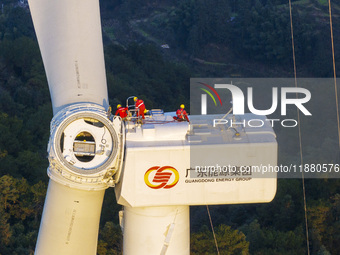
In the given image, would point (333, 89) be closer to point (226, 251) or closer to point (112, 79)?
point (112, 79)

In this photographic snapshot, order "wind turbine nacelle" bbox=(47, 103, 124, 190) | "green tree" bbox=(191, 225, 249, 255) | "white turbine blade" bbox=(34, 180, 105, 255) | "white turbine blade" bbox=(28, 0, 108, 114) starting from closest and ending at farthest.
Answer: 1. "wind turbine nacelle" bbox=(47, 103, 124, 190)
2. "white turbine blade" bbox=(34, 180, 105, 255)
3. "white turbine blade" bbox=(28, 0, 108, 114)
4. "green tree" bbox=(191, 225, 249, 255)

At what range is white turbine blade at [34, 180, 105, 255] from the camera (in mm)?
24625

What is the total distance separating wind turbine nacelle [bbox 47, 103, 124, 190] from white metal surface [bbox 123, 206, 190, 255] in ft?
6.33

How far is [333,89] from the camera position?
7988cm

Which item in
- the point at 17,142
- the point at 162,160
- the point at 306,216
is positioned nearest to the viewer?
the point at 162,160

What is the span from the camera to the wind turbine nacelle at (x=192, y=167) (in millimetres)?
23750

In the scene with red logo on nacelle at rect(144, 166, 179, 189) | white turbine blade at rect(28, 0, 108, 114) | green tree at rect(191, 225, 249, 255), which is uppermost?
white turbine blade at rect(28, 0, 108, 114)

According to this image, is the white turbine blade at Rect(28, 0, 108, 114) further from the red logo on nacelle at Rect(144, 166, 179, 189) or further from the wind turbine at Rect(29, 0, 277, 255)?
the red logo on nacelle at Rect(144, 166, 179, 189)

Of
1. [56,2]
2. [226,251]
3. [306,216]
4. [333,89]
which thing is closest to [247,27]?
[333,89]

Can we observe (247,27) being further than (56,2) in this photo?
Yes

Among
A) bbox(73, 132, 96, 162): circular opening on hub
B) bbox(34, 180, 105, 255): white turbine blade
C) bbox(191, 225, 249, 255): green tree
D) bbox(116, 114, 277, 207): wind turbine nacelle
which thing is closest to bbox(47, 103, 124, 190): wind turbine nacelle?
bbox(73, 132, 96, 162): circular opening on hub

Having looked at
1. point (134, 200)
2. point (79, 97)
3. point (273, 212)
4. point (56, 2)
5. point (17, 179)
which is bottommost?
point (273, 212)

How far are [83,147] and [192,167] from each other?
3.23 metres

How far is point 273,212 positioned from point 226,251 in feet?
35.1
